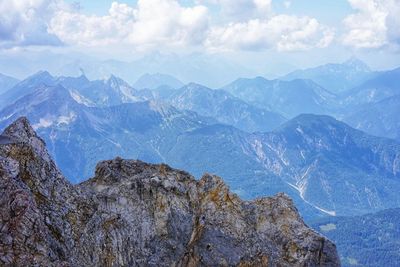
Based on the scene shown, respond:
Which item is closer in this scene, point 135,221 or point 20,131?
point 20,131

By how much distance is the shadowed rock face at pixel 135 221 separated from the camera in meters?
27.1

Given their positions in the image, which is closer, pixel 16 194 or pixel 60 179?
pixel 16 194

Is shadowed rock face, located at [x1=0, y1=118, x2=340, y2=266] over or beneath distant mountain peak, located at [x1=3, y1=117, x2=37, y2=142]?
beneath

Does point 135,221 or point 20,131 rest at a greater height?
point 20,131

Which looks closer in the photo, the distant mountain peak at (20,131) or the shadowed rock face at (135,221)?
the shadowed rock face at (135,221)

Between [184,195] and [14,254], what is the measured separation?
58.2 feet

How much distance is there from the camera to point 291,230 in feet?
124

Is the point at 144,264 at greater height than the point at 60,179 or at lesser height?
lesser

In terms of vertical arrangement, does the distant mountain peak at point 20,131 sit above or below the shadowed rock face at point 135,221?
above

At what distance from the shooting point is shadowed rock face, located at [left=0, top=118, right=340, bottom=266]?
27062mm

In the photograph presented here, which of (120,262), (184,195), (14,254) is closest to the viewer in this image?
(14,254)

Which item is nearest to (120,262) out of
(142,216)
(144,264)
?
(144,264)

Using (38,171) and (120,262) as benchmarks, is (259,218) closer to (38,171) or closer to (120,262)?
(120,262)

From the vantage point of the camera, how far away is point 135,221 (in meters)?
37.1
